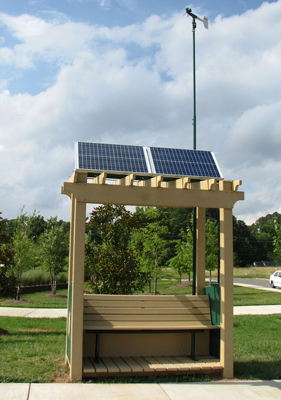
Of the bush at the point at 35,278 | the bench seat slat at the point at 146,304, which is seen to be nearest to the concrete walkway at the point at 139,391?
the bench seat slat at the point at 146,304

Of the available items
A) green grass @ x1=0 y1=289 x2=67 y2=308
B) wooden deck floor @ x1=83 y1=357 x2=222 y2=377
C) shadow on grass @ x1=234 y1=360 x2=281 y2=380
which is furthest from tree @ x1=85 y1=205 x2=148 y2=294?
green grass @ x1=0 y1=289 x2=67 y2=308

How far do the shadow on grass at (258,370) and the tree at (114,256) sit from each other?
9.50 feet

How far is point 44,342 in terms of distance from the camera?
853 cm

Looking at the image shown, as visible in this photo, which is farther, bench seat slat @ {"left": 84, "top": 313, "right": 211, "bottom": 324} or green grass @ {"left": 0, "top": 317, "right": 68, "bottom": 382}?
bench seat slat @ {"left": 84, "top": 313, "right": 211, "bottom": 324}

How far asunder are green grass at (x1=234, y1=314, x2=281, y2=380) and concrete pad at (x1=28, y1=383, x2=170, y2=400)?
5.77 feet

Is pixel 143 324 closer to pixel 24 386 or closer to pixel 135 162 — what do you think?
pixel 24 386

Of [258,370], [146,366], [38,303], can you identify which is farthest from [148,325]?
[38,303]

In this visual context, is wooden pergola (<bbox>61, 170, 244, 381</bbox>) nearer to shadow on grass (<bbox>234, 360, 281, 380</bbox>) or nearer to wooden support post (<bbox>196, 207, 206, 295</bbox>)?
shadow on grass (<bbox>234, 360, 281, 380</bbox>)

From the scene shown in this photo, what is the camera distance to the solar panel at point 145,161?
6.77 meters

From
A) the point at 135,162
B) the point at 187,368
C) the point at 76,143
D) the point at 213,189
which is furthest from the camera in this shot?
the point at 76,143

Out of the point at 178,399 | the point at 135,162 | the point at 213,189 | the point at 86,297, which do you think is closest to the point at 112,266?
the point at 86,297

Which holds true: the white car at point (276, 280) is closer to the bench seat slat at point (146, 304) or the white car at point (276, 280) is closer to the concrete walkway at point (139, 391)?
the bench seat slat at point (146, 304)

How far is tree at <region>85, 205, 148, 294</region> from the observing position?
8.84 m

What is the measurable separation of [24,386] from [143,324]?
2.10 metres
